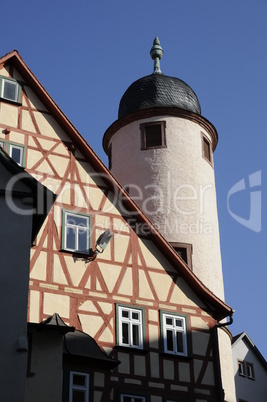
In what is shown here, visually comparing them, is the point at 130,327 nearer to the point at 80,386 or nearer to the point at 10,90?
the point at 80,386

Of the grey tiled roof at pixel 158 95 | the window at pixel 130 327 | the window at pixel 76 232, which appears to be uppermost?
the grey tiled roof at pixel 158 95

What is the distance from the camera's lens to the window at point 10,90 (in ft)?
80.3

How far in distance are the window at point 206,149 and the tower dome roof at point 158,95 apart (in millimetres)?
1175

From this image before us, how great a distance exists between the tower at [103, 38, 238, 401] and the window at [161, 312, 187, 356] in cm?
400

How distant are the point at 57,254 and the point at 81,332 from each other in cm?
234

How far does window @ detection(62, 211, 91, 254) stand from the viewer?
23172 mm

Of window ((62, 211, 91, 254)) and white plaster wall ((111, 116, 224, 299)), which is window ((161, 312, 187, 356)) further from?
white plaster wall ((111, 116, 224, 299))

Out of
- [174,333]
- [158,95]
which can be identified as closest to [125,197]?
[174,333]

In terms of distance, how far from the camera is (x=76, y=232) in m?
23.5

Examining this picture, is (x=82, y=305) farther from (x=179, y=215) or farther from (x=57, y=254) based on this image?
(x=179, y=215)

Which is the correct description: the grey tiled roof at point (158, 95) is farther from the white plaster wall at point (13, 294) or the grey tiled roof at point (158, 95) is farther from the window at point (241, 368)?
the white plaster wall at point (13, 294)

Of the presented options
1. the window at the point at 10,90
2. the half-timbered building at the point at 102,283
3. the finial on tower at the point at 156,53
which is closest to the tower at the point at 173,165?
the finial on tower at the point at 156,53

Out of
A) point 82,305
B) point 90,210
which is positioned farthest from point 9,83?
point 82,305

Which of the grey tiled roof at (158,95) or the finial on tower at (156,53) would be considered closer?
the grey tiled roof at (158,95)
